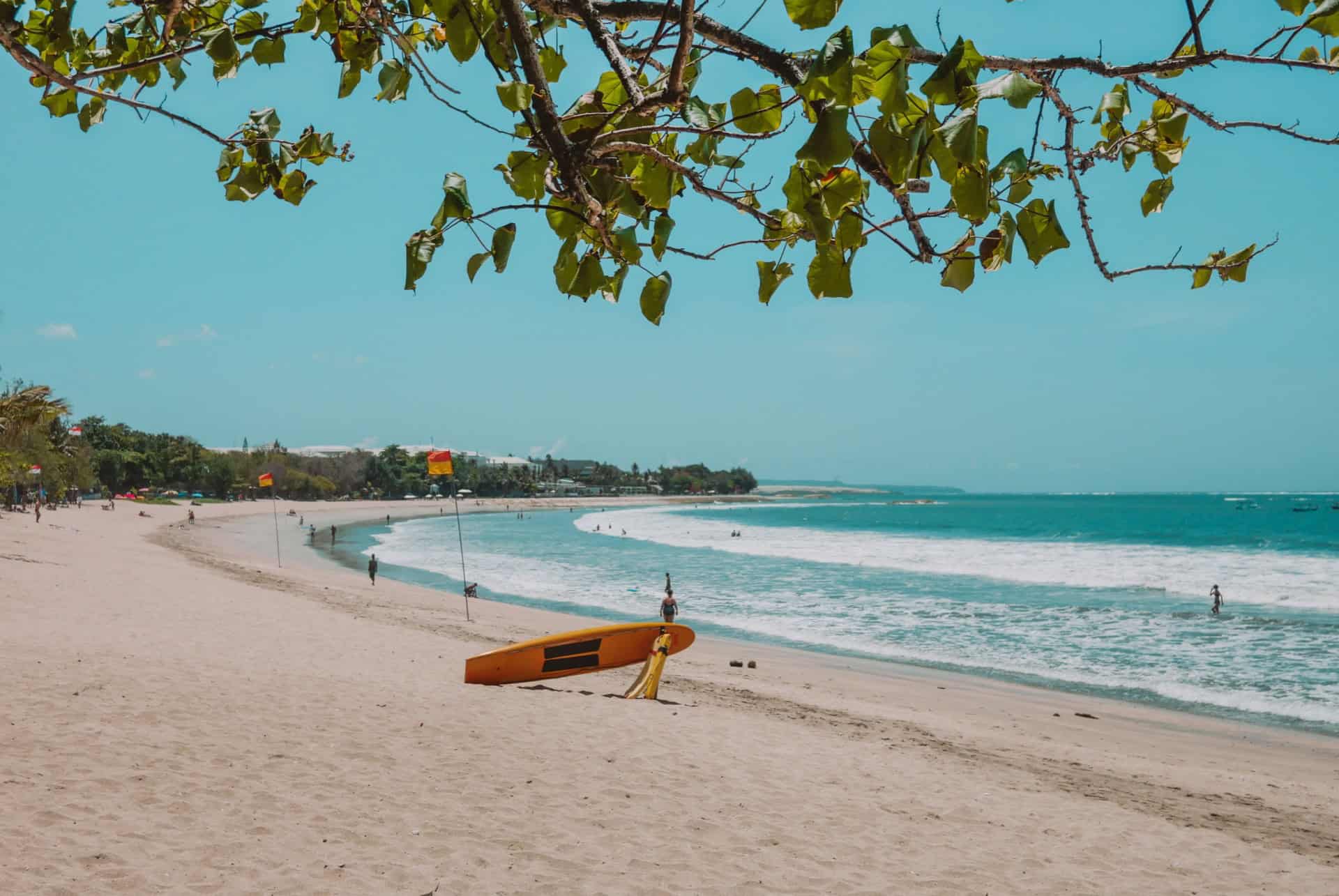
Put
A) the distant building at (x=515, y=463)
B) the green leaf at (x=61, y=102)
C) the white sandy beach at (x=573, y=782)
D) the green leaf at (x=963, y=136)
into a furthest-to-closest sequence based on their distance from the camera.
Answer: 1. the distant building at (x=515, y=463)
2. the white sandy beach at (x=573, y=782)
3. the green leaf at (x=61, y=102)
4. the green leaf at (x=963, y=136)

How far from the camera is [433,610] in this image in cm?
1931

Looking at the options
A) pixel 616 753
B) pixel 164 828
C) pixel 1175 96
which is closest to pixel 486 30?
pixel 1175 96

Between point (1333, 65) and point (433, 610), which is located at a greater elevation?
point (1333, 65)

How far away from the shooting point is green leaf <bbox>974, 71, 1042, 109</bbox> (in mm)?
874

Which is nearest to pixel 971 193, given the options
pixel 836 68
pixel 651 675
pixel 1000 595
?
pixel 836 68

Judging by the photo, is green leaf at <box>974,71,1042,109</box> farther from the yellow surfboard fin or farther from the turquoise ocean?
the turquoise ocean

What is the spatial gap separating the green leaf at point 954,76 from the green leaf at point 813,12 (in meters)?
0.15

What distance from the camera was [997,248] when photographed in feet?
4.03

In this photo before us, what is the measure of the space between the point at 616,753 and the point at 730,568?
25.8m

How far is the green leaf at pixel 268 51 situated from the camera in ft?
5.43

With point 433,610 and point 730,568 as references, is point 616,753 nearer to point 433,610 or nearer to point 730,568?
point 433,610

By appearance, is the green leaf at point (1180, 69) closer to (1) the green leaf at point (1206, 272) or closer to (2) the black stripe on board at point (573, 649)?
(1) the green leaf at point (1206, 272)

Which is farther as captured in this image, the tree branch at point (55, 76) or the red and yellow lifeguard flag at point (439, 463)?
the red and yellow lifeguard flag at point (439, 463)

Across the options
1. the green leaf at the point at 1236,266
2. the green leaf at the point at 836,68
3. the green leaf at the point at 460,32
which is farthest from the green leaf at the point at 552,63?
the green leaf at the point at 1236,266
